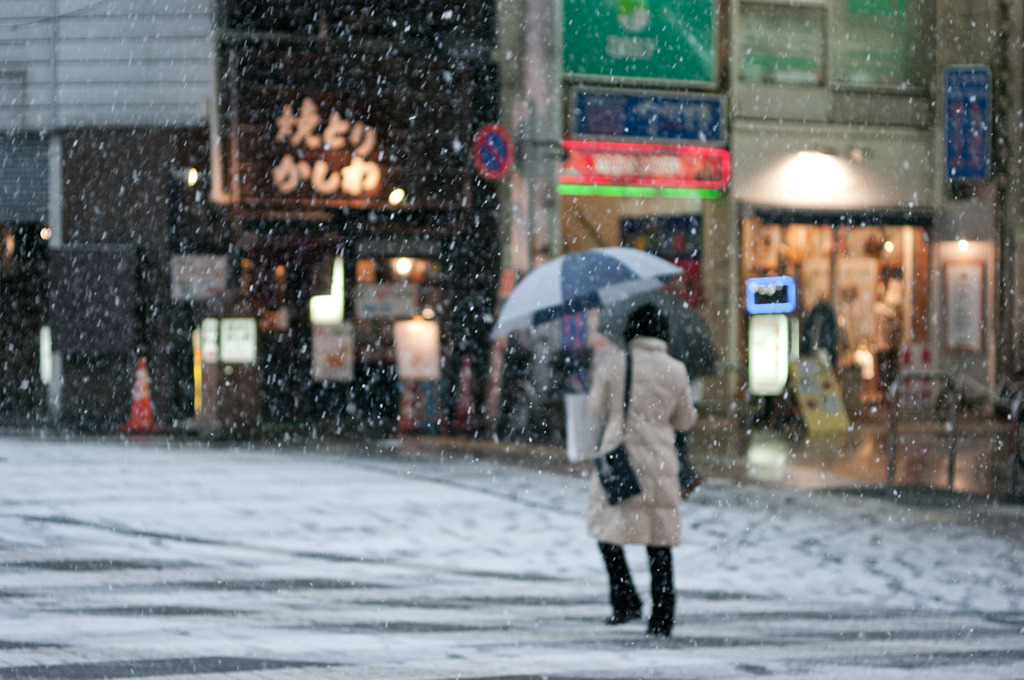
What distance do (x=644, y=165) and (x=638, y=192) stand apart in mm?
419

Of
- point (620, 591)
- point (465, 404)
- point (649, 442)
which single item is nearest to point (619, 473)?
point (649, 442)

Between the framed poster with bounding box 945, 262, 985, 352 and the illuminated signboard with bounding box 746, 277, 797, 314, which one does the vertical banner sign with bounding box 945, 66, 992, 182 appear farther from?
the illuminated signboard with bounding box 746, 277, 797, 314

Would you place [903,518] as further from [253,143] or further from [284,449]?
[253,143]

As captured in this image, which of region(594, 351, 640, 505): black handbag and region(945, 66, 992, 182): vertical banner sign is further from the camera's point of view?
region(945, 66, 992, 182): vertical banner sign

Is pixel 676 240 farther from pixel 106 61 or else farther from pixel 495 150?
pixel 106 61

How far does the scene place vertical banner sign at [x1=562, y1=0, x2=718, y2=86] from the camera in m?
23.2

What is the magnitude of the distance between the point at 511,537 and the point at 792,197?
14.8m

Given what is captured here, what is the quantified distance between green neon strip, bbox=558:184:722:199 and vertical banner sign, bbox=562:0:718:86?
1.69 metres

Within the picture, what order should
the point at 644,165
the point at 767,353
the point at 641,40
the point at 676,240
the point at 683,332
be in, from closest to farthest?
the point at 683,332
the point at 767,353
the point at 644,165
the point at 641,40
the point at 676,240

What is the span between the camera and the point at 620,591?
750cm

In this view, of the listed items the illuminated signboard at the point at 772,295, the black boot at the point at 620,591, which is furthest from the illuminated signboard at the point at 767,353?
the black boot at the point at 620,591

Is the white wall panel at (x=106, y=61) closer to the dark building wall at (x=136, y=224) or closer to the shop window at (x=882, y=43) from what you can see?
the dark building wall at (x=136, y=224)

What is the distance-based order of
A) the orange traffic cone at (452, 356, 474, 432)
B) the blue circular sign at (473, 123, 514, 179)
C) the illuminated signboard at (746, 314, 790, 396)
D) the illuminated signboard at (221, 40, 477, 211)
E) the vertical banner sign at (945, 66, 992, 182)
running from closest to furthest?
the blue circular sign at (473, 123, 514, 179)
the orange traffic cone at (452, 356, 474, 432)
the illuminated signboard at (221, 40, 477, 211)
the illuminated signboard at (746, 314, 790, 396)
the vertical banner sign at (945, 66, 992, 182)

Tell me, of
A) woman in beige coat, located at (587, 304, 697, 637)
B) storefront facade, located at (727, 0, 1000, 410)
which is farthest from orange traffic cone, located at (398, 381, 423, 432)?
woman in beige coat, located at (587, 304, 697, 637)
